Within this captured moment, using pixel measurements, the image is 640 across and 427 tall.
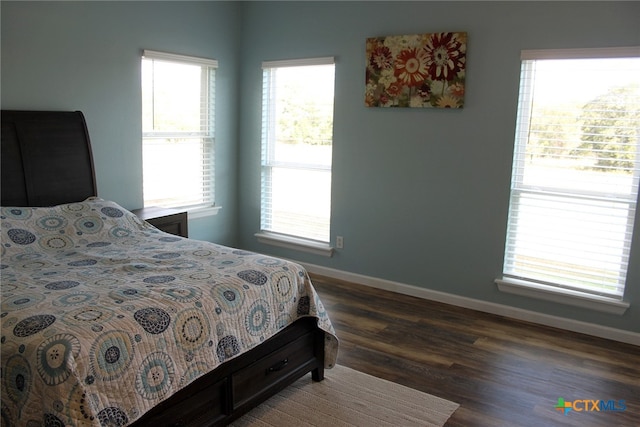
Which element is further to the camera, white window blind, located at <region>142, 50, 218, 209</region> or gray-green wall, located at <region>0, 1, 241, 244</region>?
white window blind, located at <region>142, 50, 218, 209</region>

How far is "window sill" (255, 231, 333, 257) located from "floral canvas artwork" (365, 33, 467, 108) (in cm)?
130

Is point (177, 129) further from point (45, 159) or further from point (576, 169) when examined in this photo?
point (576, 169)

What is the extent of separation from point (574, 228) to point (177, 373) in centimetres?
278

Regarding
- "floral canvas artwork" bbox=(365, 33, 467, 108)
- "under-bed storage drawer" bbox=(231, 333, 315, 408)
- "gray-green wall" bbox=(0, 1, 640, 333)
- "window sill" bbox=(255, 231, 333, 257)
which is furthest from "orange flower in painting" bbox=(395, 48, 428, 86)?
"under-bed storage drawer" bbox=(231, 333, 315, 408)

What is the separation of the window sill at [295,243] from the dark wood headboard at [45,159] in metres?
1.73

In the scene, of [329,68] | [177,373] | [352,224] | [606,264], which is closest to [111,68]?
[329,68]

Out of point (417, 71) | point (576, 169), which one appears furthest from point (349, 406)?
point (417, 71)

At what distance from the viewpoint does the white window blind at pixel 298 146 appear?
4.65 meters

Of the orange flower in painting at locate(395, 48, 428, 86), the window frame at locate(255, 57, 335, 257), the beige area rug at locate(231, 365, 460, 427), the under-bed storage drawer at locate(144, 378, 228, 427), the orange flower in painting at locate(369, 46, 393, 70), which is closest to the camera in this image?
the under-bed storage drawer at locate(144, 378, 228, 427)

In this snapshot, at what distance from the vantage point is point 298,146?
484 centimetres

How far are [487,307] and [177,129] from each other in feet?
9.39

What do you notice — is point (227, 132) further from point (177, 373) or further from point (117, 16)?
point (177, 373)

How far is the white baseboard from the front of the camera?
359cm

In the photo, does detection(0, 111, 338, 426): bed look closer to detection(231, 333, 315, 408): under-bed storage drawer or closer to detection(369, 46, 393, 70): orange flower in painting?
detection(231, 333, 315, 408): under-bed storage drawer
